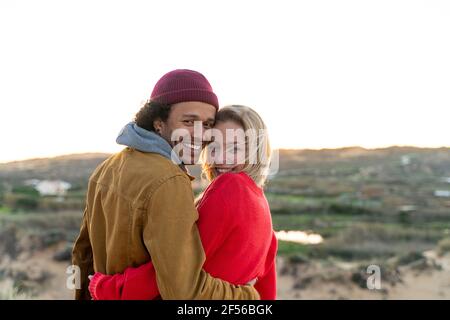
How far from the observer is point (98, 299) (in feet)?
8.64

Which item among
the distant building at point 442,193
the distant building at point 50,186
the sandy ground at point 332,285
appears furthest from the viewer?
the distant building at point 442,193

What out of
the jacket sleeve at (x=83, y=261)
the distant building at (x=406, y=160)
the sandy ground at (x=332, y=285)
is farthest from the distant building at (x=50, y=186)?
the jacket sleeve at (x=83, y=261)

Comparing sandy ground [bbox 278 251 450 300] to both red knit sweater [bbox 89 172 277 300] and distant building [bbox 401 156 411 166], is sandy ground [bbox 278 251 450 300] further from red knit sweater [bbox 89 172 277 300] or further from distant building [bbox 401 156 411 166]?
distant building [bbox 401 156 411 166]

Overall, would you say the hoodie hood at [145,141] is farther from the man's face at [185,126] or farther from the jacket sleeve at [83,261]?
the jacket sleeve at [83,261]

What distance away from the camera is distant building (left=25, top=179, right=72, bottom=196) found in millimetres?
35469

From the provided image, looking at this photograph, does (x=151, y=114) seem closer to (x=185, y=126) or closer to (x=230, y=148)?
(x=185, y=126)

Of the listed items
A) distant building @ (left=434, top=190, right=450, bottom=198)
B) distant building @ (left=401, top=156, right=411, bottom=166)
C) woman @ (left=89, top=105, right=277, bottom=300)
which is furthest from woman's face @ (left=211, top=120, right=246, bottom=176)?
distant building @ (left=401, top=156, right=411, bottom=166)

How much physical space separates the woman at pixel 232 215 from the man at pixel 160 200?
56mm

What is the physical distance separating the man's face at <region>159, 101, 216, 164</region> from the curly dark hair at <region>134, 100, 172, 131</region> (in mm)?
22

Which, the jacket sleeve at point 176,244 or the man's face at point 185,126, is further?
the man's face at point 185,126

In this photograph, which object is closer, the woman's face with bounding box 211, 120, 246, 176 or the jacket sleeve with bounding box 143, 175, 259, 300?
the jacket sleeve with bounding box 143, 175, 259, 300

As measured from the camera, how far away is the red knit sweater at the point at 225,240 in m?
2.45
